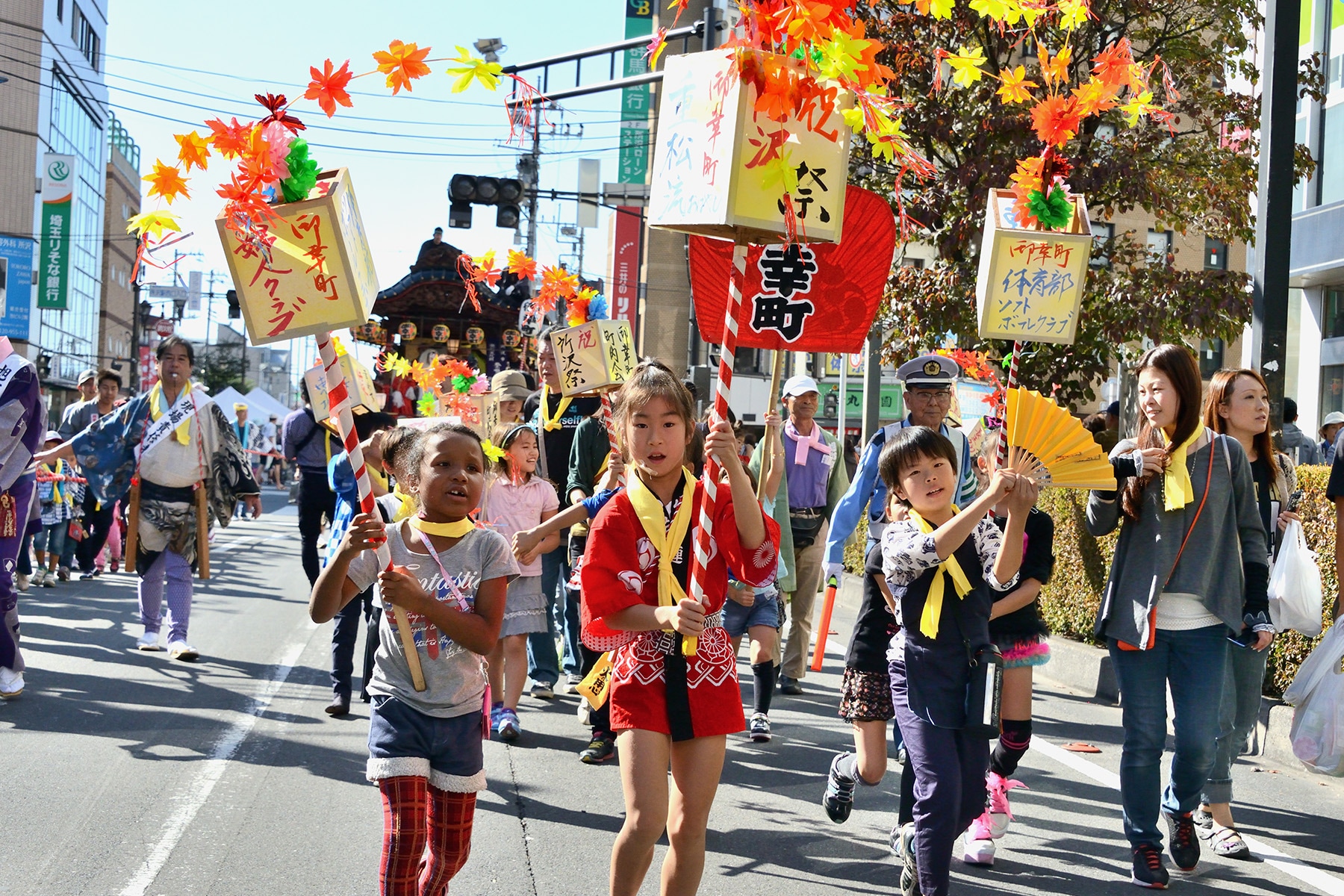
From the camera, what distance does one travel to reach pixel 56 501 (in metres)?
→ 13.6

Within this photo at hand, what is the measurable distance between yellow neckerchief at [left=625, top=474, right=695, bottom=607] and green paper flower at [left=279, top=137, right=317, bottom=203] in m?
1.35

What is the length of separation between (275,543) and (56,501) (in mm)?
9206

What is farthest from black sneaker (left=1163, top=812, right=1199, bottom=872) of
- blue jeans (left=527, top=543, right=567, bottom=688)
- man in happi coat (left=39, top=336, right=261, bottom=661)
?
man in happi coat (left=39, top=336, right=261, bottom=661)

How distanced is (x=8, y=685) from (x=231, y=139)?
5.05 meters

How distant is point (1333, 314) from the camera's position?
64.8 ft

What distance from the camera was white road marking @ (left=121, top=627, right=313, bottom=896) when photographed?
4676 mm

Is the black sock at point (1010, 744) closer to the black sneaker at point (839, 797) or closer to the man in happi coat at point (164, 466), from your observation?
the black sneaker at point (839, 797)

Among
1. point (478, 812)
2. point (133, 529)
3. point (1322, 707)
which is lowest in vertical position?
point (478, 812)

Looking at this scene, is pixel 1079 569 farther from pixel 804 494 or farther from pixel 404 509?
pixel 404 509

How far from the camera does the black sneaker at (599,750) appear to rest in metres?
6.73

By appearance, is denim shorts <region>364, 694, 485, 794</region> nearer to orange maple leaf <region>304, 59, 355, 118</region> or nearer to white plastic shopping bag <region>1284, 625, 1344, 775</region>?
orange maple leaf <region>304, 59, 355, 118</region>

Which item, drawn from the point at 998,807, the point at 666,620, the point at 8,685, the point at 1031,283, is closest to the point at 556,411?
the point at 8,685

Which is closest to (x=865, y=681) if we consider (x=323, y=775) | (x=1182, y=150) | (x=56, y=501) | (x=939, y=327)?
(x=323, y=775)

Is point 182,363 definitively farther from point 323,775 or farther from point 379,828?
point 379,828
